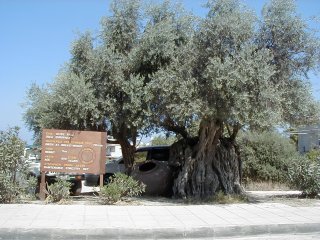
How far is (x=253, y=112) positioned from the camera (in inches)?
443

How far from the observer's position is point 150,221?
936 cm

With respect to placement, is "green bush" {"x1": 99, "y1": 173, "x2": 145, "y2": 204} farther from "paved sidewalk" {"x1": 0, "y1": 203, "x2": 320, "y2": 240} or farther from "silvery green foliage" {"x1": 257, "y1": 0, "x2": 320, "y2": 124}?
"silvery green foliage" {"x1": 257, "y1": 0, "x2": 320, "y2": 124}

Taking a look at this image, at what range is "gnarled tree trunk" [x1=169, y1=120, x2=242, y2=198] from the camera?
13336 mm

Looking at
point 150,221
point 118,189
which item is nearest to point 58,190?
point 118,189

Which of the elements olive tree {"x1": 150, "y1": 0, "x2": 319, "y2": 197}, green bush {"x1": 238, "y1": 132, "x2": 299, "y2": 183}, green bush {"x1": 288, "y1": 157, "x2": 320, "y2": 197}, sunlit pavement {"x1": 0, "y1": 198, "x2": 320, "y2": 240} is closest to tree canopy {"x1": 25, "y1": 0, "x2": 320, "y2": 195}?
olive tree {"x1": 150, "y1": 0, "x2": 319, "y2": 197}

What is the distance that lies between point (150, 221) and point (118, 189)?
254 centimetres

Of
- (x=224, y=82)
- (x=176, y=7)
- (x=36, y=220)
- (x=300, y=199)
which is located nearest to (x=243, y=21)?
(x=224, y=82)

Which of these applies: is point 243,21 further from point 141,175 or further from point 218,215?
point 141,175

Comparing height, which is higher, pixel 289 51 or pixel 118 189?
pixel 289 51

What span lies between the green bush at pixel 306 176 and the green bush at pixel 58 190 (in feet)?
22.3

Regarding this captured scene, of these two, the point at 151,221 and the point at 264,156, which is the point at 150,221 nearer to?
the point at 151,221

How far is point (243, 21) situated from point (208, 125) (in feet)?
10.3

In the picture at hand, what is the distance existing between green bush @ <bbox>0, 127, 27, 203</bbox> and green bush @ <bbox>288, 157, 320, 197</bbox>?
7.91 m

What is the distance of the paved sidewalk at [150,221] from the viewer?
8.30 meters
